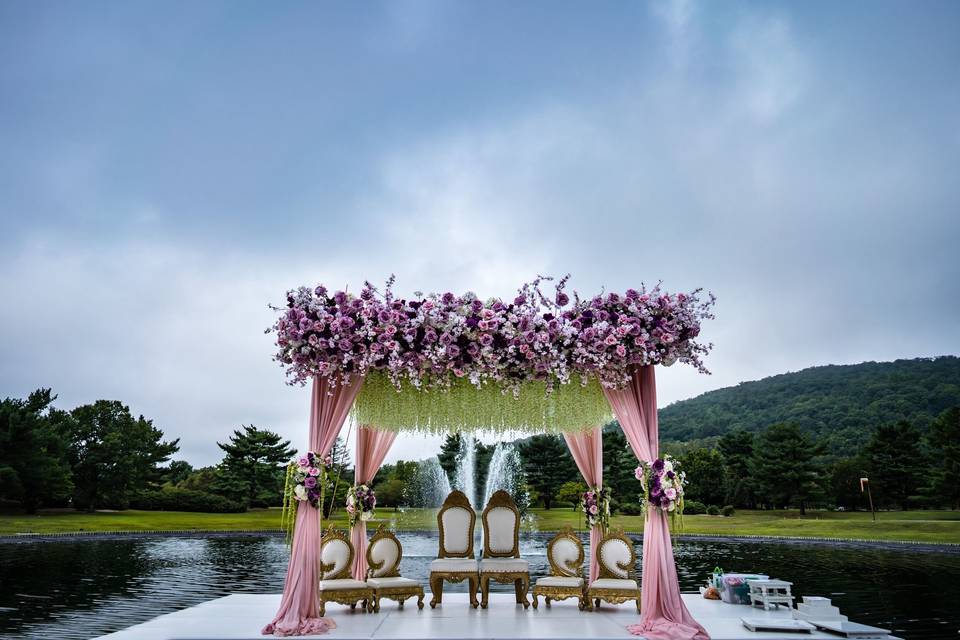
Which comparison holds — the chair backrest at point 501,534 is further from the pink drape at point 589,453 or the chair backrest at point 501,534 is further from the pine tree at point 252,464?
the pine tree at point 252,464

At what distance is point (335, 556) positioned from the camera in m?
6.89

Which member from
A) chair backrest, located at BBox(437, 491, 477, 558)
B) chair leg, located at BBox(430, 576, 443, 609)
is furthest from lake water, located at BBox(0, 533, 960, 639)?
chair backrest, located at BBox(437, 491, 477, 558)

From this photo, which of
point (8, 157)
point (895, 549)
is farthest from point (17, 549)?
point (895, 549)

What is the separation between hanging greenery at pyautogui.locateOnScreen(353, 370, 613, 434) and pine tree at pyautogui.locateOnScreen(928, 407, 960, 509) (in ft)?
93.7

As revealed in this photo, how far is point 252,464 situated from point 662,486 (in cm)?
3327

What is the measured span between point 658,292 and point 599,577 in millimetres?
3425

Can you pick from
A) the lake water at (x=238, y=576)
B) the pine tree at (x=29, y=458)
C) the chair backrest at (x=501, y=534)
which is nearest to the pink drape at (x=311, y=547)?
the chair backrest at (x=501, y=534)

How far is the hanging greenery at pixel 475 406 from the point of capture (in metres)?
6.90

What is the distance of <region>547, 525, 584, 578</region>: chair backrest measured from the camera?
7.16 meters

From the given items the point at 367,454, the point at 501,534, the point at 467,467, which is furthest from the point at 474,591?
the point at 467,467

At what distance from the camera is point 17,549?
17.5m

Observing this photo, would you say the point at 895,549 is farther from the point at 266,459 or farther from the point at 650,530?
the point at 266,459

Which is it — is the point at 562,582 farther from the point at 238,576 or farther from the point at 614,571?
the point at 238,576

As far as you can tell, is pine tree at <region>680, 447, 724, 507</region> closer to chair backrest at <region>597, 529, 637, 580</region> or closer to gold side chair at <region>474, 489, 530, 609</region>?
chair backrest at <region>597, 529, 637, 580</region>
